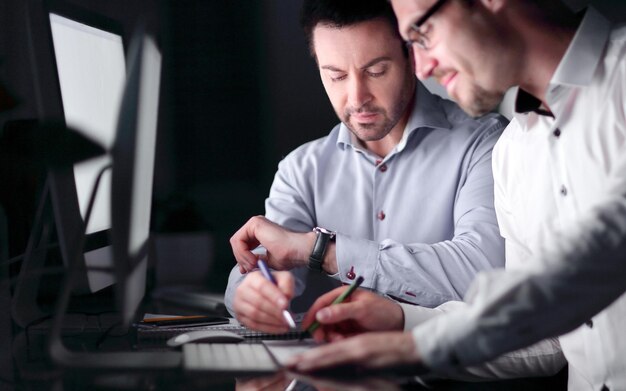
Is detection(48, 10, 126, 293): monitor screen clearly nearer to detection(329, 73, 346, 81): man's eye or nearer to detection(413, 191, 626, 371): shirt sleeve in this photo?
detection(329, 73, 346, 81): man's eye

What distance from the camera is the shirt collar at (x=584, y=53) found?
3.06 ft

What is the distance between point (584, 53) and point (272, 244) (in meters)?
0.62

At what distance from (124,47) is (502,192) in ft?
2.38

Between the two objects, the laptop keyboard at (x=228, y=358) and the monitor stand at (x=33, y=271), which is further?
the monitor stand at (x=33, y=271)

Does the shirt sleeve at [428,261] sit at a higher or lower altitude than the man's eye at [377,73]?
lower

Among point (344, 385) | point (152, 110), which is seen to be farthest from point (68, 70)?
point (344, 385)

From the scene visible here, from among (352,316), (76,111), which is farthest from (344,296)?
(76,111)

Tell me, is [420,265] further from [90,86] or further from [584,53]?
[90,86]

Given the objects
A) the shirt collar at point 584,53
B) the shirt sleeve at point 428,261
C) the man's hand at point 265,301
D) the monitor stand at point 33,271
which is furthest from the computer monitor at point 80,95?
the shirt collar at point 584,53

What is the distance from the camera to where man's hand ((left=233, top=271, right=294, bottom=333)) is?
0.94 m

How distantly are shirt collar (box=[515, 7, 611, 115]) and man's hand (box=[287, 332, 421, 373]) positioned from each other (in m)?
0.49

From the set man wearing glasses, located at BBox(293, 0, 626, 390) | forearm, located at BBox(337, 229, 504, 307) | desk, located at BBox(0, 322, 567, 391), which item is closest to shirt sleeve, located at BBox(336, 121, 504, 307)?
forearm, located at BBox(337, 229, 504, 307)

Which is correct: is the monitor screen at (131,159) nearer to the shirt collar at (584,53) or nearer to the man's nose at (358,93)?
the man's nose at (358,93)

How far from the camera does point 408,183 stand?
1433 mm
